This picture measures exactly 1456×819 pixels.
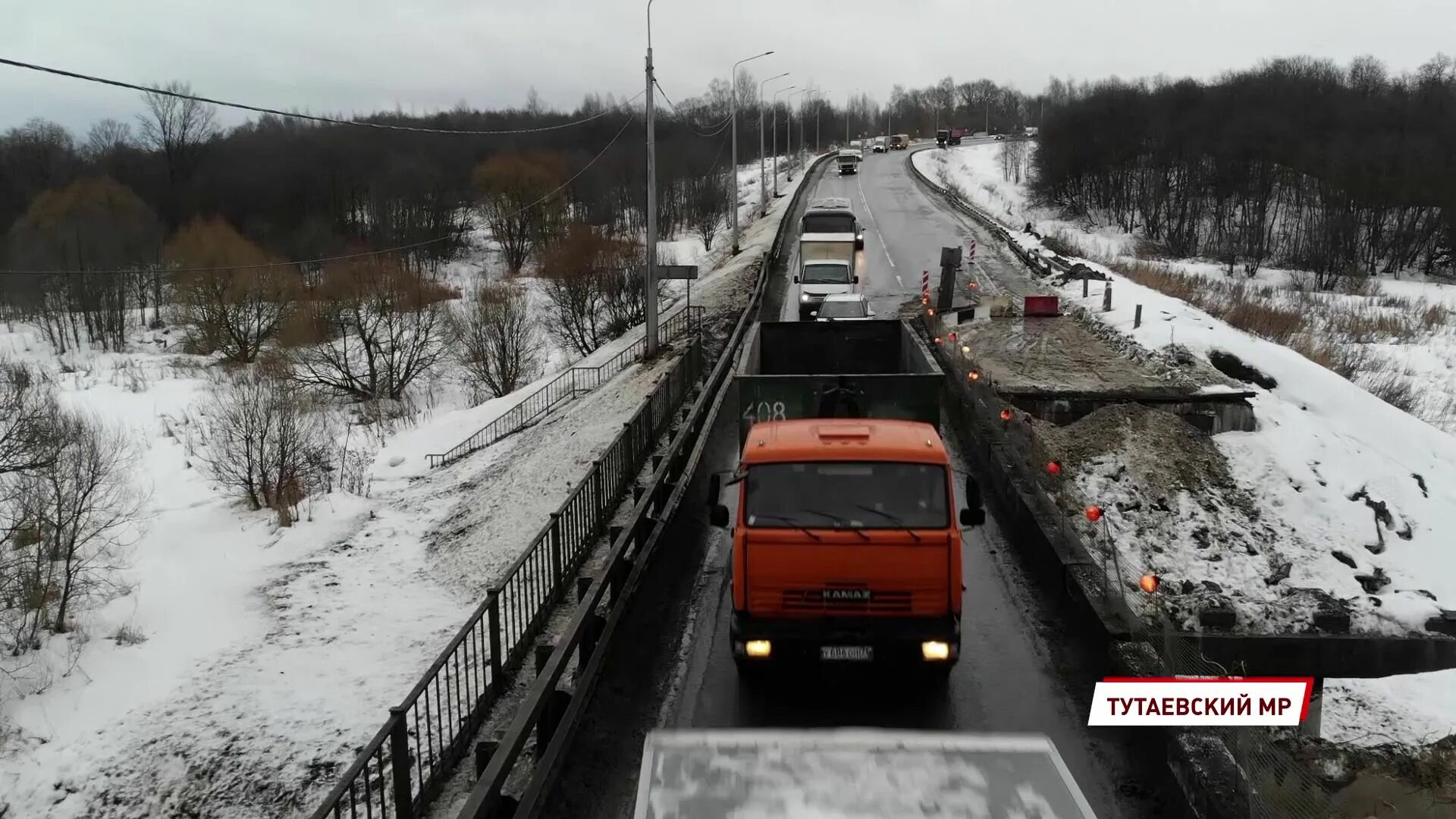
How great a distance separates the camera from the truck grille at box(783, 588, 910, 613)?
7875mm

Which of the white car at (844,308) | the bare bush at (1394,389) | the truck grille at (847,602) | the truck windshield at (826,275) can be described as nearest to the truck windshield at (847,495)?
the truck grille at (847,602)

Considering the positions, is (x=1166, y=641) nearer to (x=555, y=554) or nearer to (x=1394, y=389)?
(x=555, y=554)

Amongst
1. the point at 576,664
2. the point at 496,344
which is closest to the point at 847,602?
the point at 576,664

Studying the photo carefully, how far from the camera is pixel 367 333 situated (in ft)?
143

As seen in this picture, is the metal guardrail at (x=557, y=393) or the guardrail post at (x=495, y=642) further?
the metal guardrail at (x=557, y=393)

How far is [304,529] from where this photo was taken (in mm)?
21875

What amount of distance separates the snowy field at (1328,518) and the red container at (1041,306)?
516 centimetres

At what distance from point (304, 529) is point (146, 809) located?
10.6 m

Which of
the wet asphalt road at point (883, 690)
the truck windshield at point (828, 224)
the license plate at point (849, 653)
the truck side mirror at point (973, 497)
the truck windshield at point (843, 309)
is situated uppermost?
the truck windshield at point (828, 224)

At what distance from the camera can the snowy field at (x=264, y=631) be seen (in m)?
12.4

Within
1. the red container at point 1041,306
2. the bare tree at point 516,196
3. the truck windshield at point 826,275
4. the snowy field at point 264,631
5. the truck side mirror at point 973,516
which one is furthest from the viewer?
the bare tree at point 516,196

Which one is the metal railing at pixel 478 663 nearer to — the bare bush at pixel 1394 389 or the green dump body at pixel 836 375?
the green dump body at pixel 836 375

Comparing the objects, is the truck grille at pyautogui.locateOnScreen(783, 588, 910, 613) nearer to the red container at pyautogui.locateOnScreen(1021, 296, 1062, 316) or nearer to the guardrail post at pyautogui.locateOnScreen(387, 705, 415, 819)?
the guardrail post at pyautogui.locateOnScreen(387, 705, 415, 819)

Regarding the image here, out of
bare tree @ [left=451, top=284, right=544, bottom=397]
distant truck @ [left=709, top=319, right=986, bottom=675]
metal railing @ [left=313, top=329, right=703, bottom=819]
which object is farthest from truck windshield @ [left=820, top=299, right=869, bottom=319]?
bare tree @ [left=451, top=284, right=544, bottom=397]
